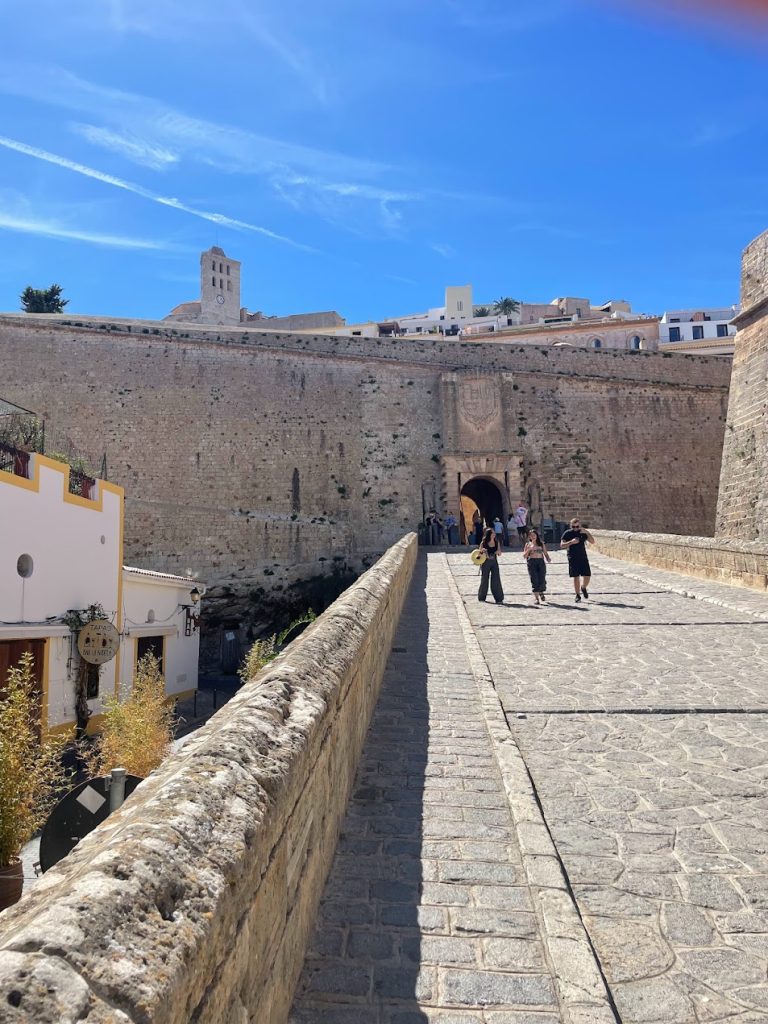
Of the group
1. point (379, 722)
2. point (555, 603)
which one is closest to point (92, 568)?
point (555, 603)

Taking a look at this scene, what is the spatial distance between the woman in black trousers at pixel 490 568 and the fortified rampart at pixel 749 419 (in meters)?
8.14

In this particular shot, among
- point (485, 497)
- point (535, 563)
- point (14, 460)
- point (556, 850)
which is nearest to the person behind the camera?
point (556, 850)

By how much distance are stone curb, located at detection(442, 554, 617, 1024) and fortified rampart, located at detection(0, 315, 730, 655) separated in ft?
64.0

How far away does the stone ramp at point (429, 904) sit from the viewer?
201 cm

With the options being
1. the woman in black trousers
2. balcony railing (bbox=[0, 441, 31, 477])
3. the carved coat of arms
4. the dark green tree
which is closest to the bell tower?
the dark green tree

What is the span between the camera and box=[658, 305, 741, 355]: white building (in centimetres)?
4669

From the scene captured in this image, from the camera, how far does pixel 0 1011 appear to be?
33.6 inches

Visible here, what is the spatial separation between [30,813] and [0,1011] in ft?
20.2

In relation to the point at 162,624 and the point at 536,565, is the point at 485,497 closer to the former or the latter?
the point at 162,624

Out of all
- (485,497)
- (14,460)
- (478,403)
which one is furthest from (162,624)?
(485,497)

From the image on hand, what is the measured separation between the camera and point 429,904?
255 cm

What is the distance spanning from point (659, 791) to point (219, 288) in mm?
62198

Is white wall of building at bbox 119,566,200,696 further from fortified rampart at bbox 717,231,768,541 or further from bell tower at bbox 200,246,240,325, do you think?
bell tower at bbox 200,246,240,325

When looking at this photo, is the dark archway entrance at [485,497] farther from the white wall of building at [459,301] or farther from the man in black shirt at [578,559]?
the white wall of building at [459,301]
